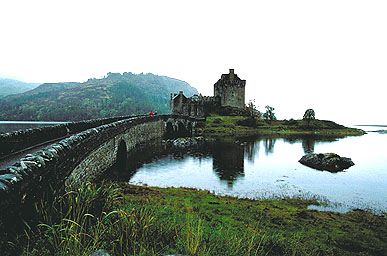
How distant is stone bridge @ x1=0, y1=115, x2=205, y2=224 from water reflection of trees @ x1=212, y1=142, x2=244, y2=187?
34.4ft

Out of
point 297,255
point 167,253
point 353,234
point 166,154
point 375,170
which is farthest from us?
point 166,154

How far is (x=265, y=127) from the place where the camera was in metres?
97.9

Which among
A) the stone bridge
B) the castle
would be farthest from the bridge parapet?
→ the castle

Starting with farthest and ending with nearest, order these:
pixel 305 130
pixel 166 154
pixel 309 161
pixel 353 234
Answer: pixel 305 130 → pixel 166 154 → pixel 309 161 → pixel 353 234

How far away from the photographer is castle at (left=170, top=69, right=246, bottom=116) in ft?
347

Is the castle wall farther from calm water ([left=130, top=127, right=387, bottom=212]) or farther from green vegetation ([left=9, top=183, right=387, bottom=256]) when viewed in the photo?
green vegetation ([left=9, top=183, right=387, bottom=256])

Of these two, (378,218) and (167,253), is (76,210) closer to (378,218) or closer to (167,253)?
(167,253)

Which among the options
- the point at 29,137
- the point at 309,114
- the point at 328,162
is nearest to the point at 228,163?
the point at 328,162

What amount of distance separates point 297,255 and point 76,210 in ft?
21.0

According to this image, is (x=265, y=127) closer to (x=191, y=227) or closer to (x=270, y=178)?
(x=270, y=178)

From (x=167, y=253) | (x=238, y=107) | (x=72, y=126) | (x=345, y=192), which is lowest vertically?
(x=345, y=192)

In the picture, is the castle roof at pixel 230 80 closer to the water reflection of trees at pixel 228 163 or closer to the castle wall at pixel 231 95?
the castle wall at pixel 231 95

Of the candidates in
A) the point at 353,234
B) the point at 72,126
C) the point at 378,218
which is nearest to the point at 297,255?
the point at 353,234

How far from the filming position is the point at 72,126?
30672 millimetres
